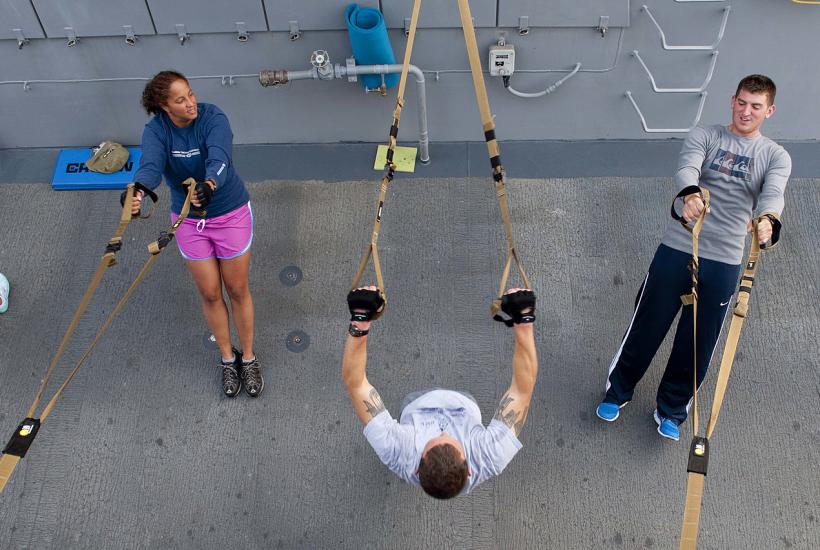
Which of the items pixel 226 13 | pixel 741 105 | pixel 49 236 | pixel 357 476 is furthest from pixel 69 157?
pixel 741 105

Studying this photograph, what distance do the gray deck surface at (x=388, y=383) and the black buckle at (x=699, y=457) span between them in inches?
42.7

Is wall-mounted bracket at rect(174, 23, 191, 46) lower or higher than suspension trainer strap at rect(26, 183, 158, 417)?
higher

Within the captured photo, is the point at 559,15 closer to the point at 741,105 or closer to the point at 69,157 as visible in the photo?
the point at 741,105

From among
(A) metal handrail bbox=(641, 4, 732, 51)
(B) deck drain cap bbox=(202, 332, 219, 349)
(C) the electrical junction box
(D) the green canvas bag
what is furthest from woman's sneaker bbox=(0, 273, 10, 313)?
(A) metal handrail bbox=(641, 4, 732, 51)

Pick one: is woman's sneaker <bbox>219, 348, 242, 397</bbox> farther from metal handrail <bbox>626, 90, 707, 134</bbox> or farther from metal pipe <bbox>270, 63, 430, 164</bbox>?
metal handrail <bbox>626, 90, 707, 134</bbox>

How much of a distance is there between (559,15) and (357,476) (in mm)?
2934

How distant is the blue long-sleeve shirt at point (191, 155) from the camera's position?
2863 mm

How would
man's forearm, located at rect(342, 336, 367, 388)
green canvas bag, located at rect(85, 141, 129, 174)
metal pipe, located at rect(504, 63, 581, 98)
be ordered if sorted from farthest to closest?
1. green canvas bag, located at rect(85, 141, 129, 174)
2. metal pipe, located at rect(504, 63, 581, 98)
3. man's forearm, located at rect(342, 336, 367, 388)

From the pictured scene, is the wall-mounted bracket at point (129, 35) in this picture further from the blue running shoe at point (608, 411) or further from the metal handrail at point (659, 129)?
the blue running shoe at point (608, 411)

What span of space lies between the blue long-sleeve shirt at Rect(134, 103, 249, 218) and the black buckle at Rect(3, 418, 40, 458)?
1.09 metres

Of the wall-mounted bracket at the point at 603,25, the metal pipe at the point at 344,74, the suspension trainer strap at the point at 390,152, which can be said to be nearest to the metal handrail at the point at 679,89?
the wall-mounted bracket at the point at 603,25

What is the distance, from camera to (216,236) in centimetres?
310

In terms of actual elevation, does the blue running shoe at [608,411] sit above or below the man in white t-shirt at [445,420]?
below

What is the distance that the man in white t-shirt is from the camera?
2398mm
